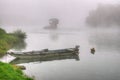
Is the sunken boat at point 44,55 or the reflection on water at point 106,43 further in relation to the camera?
the reflection on water at point 106,43

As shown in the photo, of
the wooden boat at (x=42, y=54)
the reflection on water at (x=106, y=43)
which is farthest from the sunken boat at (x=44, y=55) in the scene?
the reflection on water at (x=106, y=43)

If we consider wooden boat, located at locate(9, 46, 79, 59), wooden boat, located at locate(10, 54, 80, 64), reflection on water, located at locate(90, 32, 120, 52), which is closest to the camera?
wooden boat, located at locate(10, 54, 80, 64)

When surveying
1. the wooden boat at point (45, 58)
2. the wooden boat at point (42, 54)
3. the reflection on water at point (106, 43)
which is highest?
the reflection on water at point (106, 43)

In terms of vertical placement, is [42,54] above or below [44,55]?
above

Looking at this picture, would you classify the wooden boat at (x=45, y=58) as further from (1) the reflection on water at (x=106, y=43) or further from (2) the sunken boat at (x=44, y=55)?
(1) the reflection on water at (x=106, y=43)

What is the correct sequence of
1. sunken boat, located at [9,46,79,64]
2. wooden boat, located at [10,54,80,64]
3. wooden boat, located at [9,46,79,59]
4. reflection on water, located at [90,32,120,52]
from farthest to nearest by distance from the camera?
reflection on water, located at [90,32,120,52] < wooden boat, located at [9,46,79,59] < sunken boat, located at [9,46,79,64] < wooden boat, located at [10,54,80,64]

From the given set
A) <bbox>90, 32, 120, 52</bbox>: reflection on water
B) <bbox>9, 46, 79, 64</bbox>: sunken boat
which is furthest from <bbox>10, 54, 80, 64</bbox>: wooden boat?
<bbox>90, 32, 120, 52</bbox>: reflection on water

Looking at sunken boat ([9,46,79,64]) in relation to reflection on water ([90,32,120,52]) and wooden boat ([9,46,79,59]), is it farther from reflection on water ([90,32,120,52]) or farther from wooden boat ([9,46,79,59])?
reflection on water ([90,32,120,52])

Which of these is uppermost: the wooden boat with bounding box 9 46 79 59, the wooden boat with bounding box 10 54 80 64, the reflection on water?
the reflection on water

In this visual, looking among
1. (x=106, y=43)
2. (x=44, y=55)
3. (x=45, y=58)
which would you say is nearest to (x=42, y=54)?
(x=44, y=55)

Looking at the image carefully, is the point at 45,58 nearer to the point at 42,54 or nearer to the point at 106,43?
the point at 42,54

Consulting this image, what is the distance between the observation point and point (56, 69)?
157 feet

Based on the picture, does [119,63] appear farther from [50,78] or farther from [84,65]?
[50,78]

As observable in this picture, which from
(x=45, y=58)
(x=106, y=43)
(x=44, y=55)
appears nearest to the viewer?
(x=45, y=58)
